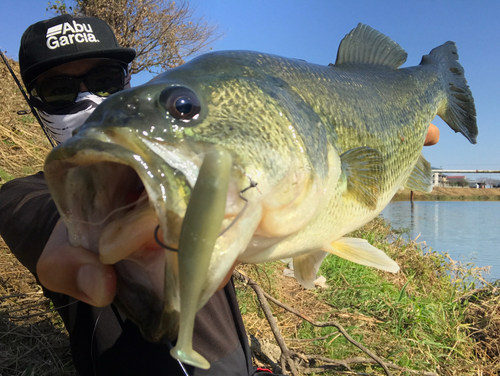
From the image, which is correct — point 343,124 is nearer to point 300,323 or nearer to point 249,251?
point 249,251

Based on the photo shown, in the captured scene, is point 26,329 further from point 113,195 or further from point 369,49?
point 369,49

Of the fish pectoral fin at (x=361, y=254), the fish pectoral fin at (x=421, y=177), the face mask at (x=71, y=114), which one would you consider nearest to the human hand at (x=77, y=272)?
the fish pectoral fin at (x=361, y=254)

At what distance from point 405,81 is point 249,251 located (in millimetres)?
1969

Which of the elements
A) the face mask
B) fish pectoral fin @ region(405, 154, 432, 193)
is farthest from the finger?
fish pectoral fin @ region(405, 154, 432, 193)

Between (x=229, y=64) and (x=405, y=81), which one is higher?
(x=405, y=81)

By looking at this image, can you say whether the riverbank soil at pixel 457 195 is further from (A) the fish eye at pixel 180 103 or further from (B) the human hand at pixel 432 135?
(A) the fish eye at pixel 180 103

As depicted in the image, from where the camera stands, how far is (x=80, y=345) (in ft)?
7.02

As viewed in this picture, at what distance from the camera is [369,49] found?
2.36 m

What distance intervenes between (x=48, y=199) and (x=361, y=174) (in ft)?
4.54

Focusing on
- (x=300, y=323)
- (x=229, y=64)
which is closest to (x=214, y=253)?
(x=229, y=64)

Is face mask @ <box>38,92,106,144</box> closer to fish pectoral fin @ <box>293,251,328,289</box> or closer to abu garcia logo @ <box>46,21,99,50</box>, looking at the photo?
abu garcia logo @ <box>46,21,99,50</box>

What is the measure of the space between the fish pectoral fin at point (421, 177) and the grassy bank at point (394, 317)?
188 centimetres

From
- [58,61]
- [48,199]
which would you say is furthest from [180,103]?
[58,61]

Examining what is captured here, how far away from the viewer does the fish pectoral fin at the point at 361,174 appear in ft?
4.74
